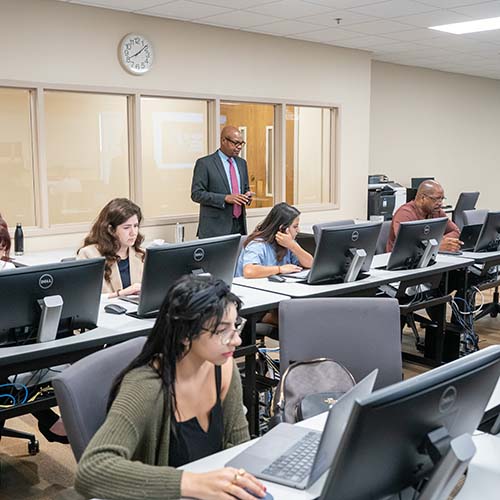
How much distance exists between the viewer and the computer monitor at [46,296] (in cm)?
Answer: 217

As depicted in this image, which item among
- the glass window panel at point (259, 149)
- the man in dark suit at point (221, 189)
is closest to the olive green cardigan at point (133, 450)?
the man in dark suit at point (221, 189)

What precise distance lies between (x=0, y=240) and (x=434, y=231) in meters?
2.37

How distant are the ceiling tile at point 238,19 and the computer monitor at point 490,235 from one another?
2407mm

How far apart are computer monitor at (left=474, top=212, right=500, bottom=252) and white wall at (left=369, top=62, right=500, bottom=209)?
11.9 ft

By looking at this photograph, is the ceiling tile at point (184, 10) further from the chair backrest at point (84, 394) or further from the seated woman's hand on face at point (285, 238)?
the chair backrest at point (84, 394)

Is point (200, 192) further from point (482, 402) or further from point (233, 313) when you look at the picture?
point (482, 402)

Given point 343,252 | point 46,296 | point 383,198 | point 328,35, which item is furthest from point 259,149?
point 46,296

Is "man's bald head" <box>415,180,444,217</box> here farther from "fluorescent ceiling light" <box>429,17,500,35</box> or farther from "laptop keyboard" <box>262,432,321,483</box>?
"laptop keyboard" <box>262,432,321,483</box>

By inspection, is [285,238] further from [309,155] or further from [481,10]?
[309,155]

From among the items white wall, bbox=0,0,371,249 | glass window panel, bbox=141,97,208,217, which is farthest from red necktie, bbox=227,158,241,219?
white wall, bbox=0,0,371,249

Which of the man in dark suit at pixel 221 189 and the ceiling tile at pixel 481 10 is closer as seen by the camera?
the ceiling tile at pixel 481 10

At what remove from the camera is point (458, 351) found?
4.32 meters

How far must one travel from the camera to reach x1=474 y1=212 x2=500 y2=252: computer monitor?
173 inches

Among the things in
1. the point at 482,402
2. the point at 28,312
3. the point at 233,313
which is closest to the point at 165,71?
the point at 28,312
